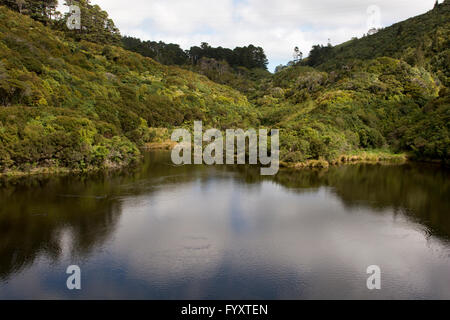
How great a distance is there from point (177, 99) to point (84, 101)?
2653 cm

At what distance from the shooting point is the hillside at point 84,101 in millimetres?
36719

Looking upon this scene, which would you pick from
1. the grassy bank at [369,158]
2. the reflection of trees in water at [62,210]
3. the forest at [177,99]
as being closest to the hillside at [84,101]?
the forest at [177,99]

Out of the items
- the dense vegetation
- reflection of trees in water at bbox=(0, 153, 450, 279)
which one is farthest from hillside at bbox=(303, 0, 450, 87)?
reflection of trees in water at bbox=(0, 153, 450, 279)

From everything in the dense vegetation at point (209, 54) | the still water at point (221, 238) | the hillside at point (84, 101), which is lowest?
the still water at point (221, 238)

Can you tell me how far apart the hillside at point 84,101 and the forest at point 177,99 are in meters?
0.16

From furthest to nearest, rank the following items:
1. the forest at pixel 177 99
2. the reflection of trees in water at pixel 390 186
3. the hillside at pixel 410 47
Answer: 1. the hillside at pixel 410 47
2. the forest at pixel 177 99
3. the reflection of trees in water at pixel 390 186

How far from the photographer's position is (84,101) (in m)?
53.8

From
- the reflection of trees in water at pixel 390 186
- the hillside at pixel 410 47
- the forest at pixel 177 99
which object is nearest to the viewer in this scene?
the reflection of trees in water at pixel 390 186

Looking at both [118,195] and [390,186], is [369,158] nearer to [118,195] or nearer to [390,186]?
[390,186]

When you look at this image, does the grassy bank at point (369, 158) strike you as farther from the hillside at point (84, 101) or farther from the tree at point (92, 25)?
the tree at point (92, 25)

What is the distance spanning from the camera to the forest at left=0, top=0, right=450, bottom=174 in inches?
1560

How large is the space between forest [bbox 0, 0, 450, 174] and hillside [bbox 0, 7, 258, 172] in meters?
0.16

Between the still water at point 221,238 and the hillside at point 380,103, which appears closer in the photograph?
the still water at point 221,238

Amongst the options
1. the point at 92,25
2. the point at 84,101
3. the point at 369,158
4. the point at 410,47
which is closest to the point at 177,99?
the point at 84,101
